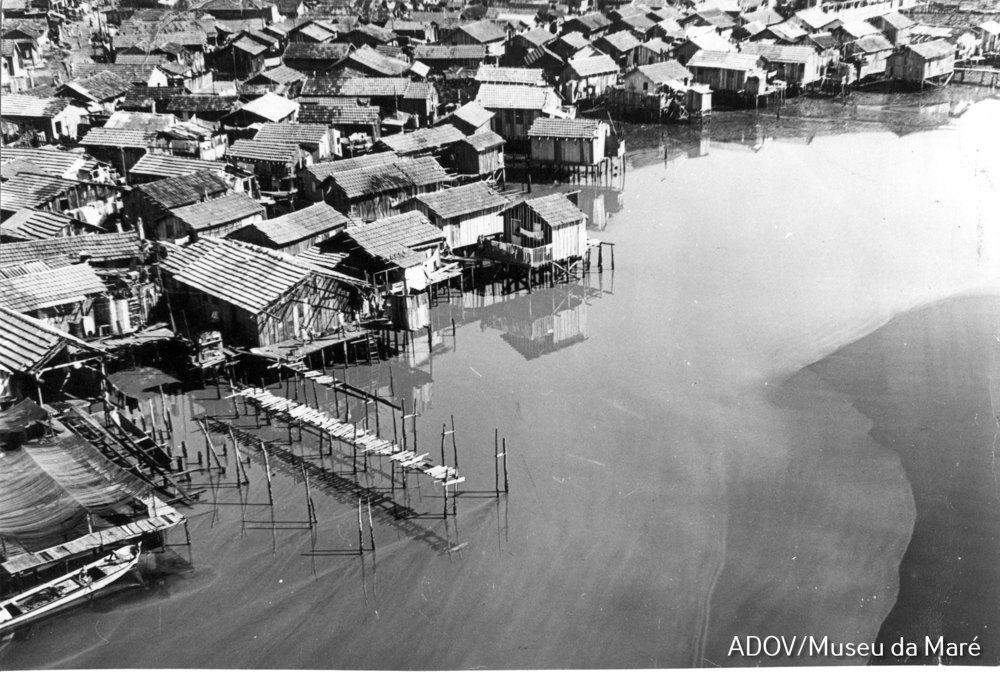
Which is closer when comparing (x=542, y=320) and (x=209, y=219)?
(x=542, y=320)

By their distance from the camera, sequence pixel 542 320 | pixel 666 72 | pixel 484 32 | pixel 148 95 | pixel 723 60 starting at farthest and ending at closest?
pixel 484 32
pixel 723 60
pixel 666 72
pixel 148 95
pixel 542 320

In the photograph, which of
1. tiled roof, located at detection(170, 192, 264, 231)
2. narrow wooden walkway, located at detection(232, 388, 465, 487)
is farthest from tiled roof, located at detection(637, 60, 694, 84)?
narrow wooden walkway, located at detection(232, 388, 465, 487)

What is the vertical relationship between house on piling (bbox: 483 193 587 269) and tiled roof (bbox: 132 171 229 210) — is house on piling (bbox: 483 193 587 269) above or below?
below

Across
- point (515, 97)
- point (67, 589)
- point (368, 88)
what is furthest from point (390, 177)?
point (67, 589)

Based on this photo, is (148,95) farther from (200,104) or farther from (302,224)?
(302,224)

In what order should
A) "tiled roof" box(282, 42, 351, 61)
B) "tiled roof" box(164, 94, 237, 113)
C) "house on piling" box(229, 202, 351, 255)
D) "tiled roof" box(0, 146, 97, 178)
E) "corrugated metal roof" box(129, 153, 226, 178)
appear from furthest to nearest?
"tiled roof" box(282, 42, 351, 61), "tiled roof" box(164, 94, 237, 113), "corrugated metal roof" box(129, 153, 226, 178), "tiled roof" box(0, 146, 97, 178), "house on piling" box(229, 202, 351, 255)

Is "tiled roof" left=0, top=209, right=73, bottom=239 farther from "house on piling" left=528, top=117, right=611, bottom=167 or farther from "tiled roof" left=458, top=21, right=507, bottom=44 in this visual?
"tiled roof" left=458, top=21, right=507, bottom=44

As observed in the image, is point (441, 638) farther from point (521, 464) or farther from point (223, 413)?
point (223, 413)

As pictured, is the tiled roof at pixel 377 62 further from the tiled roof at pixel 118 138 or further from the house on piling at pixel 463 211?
the house on piling at pixel 463 211
